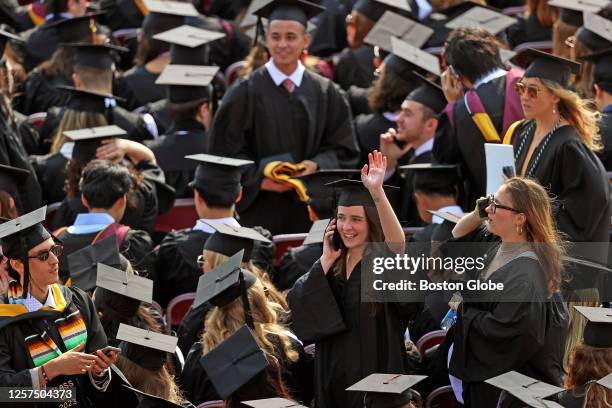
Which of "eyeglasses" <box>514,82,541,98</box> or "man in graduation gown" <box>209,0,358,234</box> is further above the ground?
"eyeglasses" <box>514,82,541,98</box>

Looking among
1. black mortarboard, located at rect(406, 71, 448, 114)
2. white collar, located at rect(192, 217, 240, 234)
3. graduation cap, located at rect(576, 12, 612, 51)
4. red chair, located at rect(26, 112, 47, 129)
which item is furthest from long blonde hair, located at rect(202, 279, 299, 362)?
red chair, located at rect(26, 112, 47, 129)

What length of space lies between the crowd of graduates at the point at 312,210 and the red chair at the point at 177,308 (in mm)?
17

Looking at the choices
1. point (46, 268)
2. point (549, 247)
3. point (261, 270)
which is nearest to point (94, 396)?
point (46, 268)

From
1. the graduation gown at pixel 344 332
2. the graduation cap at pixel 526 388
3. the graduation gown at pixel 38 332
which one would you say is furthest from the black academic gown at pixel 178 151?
the graduation cap at pixel 526 388

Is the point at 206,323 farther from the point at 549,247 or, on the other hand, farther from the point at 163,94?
the point at 163,94

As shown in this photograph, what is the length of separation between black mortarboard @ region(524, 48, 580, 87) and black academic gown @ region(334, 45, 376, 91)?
293 cm

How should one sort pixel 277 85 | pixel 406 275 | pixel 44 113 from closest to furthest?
pixel 406 275
pixel 277 85
pixel 44 113

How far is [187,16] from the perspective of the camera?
10.0m

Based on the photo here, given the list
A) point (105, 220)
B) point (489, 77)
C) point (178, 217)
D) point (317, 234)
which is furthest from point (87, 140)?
point (489, 77)

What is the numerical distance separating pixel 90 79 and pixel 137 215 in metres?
1.56

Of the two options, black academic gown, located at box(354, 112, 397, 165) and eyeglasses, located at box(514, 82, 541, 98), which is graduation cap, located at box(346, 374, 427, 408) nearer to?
eyeglasses, located at box(514, 82, 541, 98)

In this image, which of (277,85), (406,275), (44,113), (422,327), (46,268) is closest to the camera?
(46,268)

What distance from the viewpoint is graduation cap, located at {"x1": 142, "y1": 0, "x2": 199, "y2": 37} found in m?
9.62

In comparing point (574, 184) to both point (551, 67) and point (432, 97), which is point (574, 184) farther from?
point (432, 97)
